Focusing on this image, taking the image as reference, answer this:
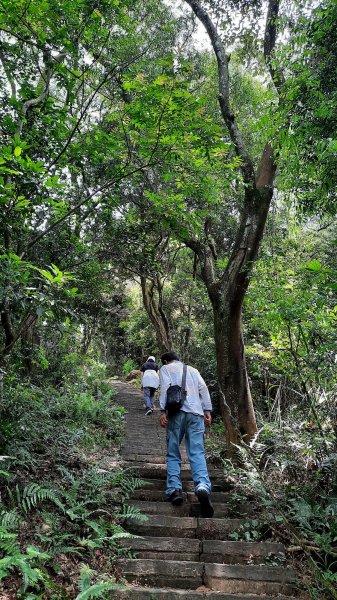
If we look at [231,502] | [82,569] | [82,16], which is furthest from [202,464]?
[82,16]

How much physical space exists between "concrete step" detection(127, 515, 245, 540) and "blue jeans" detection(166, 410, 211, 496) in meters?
0.47

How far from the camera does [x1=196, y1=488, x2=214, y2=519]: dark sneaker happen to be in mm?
4773

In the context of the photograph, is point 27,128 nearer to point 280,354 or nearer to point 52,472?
point 52,472

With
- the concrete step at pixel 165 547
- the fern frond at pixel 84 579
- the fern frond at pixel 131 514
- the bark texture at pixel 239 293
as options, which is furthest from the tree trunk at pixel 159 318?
the fern frond at pixel 84 579

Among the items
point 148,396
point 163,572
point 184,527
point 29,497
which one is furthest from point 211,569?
point 148,396

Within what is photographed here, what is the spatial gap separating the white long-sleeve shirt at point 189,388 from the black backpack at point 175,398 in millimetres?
64

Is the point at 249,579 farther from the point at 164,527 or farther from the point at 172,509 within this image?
the point at 172,509

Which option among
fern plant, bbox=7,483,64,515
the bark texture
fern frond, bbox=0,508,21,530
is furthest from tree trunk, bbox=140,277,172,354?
fern frond, bbox=0,508,21,530

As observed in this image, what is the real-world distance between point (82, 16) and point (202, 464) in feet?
19.1

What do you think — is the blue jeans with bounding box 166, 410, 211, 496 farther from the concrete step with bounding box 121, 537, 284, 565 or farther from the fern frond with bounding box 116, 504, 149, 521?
the concrete step with bounding box 121, 537, 284, 565

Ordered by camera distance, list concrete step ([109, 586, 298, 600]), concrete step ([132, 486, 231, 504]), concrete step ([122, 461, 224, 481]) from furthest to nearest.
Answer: concrete step ([122, 461, 224, 481]) < concrete step ([132, 486, 231, 504]) < concrete step ([109, 586, 298, 600])

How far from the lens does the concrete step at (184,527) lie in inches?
181

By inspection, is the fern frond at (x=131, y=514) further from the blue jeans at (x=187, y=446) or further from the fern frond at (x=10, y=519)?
the fern frond at (x=10, y=519)

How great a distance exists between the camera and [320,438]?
534cm
